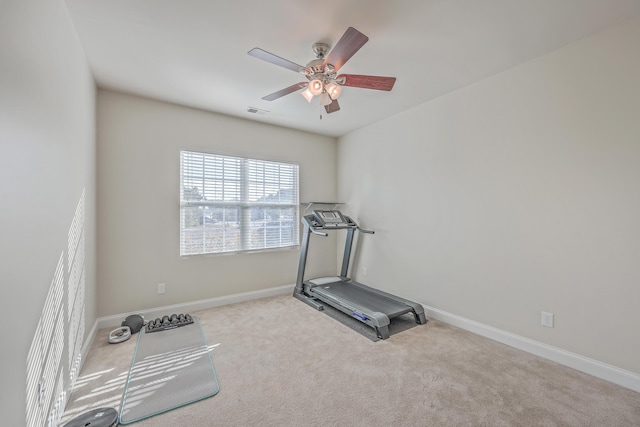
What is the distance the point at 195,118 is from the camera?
368cm

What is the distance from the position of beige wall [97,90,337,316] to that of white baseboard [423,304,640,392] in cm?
275

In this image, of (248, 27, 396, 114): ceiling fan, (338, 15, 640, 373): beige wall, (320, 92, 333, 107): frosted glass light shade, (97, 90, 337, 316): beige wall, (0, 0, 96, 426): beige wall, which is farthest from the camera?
(97, 90, 337, 316): beige wall

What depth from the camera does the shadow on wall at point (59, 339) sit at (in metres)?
1.38

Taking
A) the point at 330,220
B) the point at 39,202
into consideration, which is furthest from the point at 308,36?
the point at 330,220

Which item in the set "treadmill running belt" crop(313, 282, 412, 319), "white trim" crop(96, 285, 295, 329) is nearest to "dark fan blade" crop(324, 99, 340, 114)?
"treadmill running belt" crop(313, 282, 412, 319)

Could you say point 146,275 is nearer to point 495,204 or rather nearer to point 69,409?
point 69,409

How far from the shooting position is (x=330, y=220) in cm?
412

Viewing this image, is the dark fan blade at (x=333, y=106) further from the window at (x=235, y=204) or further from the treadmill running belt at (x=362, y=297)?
the treadmill running belt at (x=362, y=297)

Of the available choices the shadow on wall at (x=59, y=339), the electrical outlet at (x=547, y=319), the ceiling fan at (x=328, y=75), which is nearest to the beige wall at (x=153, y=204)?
the shadow on wall at (x=59, y=339)

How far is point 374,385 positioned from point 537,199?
86.4 inches

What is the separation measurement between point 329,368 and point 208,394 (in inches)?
37.3

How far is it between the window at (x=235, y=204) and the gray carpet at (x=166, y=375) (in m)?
1.16

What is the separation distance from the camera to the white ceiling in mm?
1905

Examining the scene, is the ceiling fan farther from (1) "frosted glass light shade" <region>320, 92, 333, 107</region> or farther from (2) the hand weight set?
(2) the hand weight set
